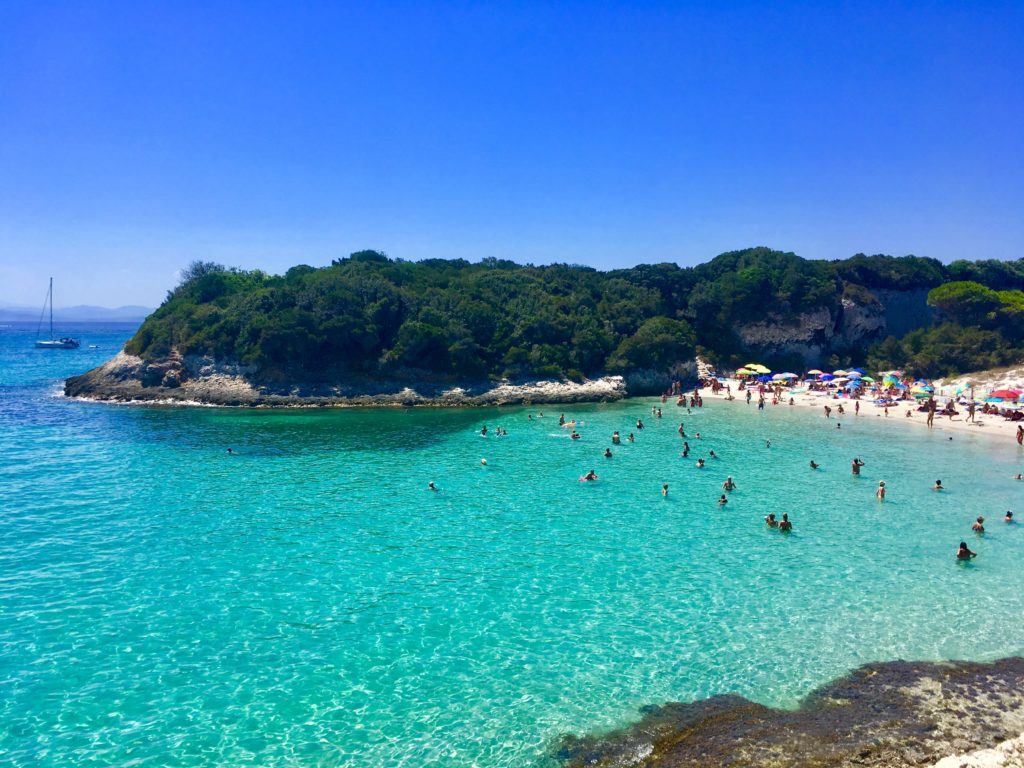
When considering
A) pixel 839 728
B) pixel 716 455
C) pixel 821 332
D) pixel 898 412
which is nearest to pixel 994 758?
pixel 839 728

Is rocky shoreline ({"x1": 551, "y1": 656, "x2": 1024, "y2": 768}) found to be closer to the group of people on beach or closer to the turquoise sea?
the turquoise sea

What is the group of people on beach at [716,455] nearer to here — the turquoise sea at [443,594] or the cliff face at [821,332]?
the turquoise sea at [443,594]

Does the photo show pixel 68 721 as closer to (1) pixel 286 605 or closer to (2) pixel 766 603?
(1) pixel 286 605

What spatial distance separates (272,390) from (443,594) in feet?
128

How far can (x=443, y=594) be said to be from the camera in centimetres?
1736

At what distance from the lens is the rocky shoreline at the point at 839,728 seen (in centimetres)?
1093

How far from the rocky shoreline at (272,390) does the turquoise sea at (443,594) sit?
17.5 meters

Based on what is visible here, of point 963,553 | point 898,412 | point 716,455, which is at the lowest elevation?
point 963,553

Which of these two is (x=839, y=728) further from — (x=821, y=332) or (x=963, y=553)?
(x=821, y=332)

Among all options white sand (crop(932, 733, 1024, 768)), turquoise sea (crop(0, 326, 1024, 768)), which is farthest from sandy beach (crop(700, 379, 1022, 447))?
white sand (crop(932, 733, 1024, 768))

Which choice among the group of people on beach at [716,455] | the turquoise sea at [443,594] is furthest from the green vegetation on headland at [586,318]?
the turquoise sea at [443,594]

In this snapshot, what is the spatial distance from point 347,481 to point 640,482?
13419mm

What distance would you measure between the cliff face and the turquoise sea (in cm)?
3510

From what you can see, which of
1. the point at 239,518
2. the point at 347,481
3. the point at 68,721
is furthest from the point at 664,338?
the point at 68,721
